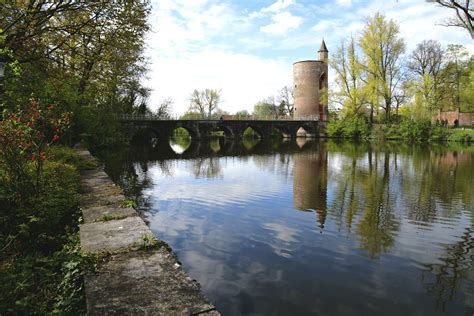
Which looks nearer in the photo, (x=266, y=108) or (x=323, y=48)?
(x=323, y=48)

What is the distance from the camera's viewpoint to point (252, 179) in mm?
12656

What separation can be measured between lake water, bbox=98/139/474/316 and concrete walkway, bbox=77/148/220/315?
93 centimetres

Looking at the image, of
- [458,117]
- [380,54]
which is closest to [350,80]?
[380,54]

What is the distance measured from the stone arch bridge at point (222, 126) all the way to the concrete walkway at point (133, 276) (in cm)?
2857

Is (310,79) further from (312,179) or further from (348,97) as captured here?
(312,179)

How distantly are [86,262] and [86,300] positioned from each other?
0.70 meters

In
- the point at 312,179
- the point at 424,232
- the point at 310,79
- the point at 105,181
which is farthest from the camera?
the point at 310,79

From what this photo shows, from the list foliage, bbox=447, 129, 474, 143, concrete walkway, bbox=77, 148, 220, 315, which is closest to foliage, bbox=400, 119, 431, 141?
foliage, bbox=447, 129, 474, 143

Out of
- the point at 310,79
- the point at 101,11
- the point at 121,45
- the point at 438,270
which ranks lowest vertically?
the point at 438,270

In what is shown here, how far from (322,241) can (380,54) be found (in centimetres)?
3365

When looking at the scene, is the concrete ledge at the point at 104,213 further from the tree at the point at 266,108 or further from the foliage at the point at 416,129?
the tree at the point at 266,108

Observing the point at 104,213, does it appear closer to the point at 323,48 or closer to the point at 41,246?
the point at 41,246

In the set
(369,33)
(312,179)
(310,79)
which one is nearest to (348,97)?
(369,33)

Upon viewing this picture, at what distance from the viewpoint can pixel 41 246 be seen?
4.41 m
